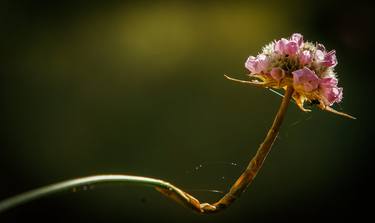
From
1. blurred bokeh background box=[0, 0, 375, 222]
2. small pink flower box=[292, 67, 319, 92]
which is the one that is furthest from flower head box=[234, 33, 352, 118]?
blurred bokeh background box=[0, 0, 375, 222]

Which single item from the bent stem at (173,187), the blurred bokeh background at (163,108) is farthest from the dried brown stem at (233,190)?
the blurred bokeh background at (163,108)

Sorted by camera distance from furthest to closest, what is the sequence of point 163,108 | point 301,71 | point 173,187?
point 163,108
point 301,71
point 173,187

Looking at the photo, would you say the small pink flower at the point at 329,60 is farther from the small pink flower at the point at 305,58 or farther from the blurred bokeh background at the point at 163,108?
the blurred bokeh background at the point at 163,108

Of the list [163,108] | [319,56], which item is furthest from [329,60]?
[163,108]

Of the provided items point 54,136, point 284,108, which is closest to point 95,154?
Result: point 54,136

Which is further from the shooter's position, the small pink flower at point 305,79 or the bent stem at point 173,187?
the small pink flower at point 305,79

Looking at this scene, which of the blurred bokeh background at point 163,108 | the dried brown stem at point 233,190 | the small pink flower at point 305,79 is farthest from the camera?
the blurred bokeh background at point 163,108

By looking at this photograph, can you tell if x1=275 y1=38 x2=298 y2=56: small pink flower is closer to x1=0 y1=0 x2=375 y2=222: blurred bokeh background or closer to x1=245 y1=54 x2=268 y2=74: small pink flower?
x1=245 y1=54 x2=268 y2=74: small pink flower

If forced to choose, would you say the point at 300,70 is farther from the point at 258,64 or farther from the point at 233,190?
the point at 233,190
